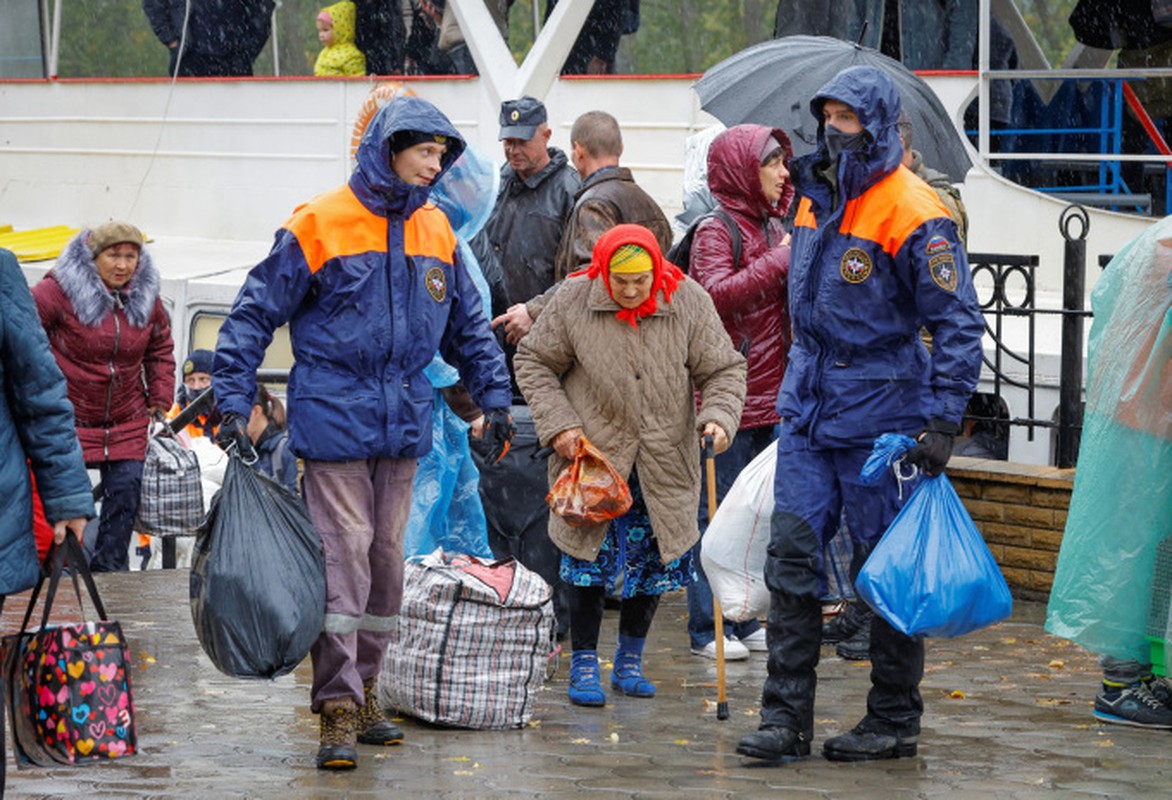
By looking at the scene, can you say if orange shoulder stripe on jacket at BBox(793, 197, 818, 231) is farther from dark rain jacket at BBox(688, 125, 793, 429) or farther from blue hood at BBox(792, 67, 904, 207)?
dark rain jacket at BBox(688, 125, 793, 429)

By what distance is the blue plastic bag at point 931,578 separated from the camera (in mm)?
5922

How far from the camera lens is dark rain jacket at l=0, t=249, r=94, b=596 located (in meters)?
5.09

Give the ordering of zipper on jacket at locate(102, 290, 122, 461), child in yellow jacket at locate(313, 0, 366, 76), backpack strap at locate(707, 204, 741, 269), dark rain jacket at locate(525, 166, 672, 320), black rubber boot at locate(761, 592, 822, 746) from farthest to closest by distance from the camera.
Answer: child in yellow jacket at locate(313, 0, 366, 76) → zipper on jacket at locate(102, 290, 122, 461) → dark rain jacket at locate(525, 166, 672, 320) → backpack strap at locate(707, 204, 741, 269) → black rubber boot at locate(761, 592, 822, 746)

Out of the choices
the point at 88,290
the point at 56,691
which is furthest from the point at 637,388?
the point at 88,290

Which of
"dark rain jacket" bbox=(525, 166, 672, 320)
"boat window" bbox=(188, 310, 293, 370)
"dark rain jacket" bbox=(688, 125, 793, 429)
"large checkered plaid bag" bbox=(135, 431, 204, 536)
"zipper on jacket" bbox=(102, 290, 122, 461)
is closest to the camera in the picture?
"dark rain jacket" bbox=(688, 125, 793, 429)

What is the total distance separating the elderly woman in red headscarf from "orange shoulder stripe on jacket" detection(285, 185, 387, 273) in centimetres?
99

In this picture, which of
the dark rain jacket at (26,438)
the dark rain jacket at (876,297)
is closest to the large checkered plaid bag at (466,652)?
the dark rain jacket at (876,297)

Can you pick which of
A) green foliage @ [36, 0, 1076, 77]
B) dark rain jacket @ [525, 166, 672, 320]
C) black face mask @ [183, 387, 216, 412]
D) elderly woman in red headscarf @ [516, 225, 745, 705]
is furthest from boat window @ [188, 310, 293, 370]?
elderly woman in red headscarf @ [516, 225, 745, 705]

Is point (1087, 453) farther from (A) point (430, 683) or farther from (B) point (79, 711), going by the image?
(B) point (79, 711)

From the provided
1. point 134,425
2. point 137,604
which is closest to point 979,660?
point 137,604

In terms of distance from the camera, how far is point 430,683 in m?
6.80

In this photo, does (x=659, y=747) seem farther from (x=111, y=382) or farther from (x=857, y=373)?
(x=111, y=382)

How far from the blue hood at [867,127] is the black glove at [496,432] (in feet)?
4.23

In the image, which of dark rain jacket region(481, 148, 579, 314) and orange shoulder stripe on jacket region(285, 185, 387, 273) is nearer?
orange shoulder stripe on jacket region(285, 185, 387, 273)
